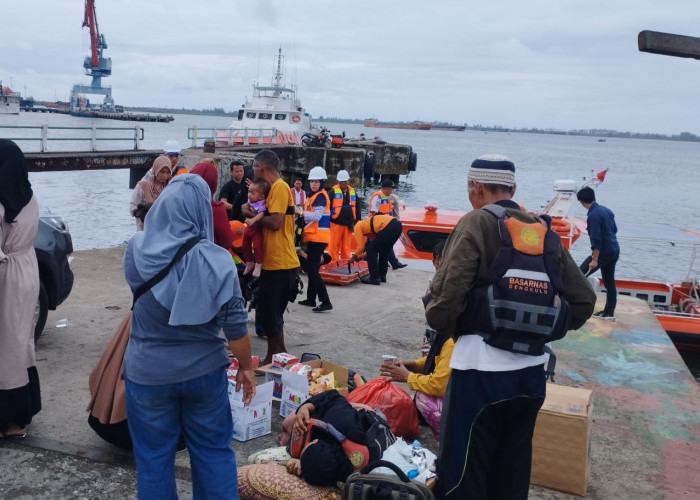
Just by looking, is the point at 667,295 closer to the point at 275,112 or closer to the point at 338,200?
the point at 338,200

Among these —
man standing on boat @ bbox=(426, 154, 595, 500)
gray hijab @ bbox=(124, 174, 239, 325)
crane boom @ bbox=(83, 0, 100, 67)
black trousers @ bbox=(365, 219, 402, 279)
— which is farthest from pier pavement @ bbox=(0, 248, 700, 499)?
crane boom @ bbox=(83, 0, 100, 67)

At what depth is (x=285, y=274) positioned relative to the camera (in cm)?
574

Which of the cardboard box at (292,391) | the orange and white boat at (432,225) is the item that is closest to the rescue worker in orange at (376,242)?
the orange and white boat at (432,225)

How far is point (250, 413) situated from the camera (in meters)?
4.35

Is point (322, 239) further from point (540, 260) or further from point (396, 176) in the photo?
point (396, 176)

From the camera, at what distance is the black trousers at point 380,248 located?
10.0 m

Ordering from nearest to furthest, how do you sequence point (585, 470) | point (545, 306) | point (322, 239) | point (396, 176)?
point (545, 306), point (585, 470), point (322, 239), point (396, 176)

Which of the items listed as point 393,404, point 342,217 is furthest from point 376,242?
point 393,404

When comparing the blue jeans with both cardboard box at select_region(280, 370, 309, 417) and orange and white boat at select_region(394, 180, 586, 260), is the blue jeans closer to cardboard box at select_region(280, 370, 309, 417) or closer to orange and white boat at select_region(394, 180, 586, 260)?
cardboard box at select_region(280, 370, 309, 417)

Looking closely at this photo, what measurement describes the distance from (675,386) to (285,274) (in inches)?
144

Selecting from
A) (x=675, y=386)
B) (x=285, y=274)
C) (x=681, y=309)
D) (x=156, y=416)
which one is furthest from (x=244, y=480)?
(x=681, y=309)

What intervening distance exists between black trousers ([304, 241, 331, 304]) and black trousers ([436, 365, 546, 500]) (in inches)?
198

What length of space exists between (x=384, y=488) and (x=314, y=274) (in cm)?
507

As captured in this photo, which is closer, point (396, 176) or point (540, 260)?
point (540, 260)
